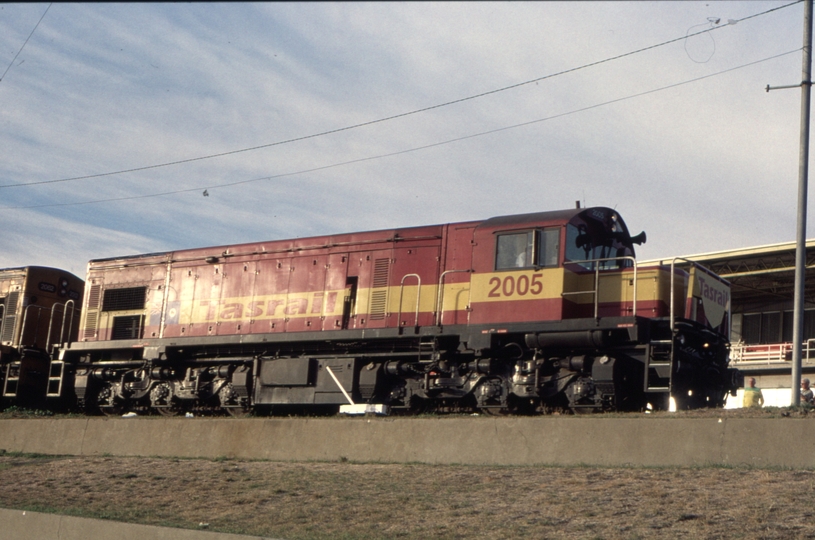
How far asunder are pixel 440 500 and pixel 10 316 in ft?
54.0

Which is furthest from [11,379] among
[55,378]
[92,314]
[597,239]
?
[597,239]

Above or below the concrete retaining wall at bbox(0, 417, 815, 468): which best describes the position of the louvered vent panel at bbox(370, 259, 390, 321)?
above

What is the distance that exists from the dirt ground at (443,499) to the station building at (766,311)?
2420 centimetres

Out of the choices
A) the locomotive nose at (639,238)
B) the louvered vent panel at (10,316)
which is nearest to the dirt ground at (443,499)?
the locomotive nose at (639,238)

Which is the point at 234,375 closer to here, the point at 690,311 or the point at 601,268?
the point at 601,268

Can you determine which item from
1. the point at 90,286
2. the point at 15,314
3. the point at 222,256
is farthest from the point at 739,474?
the point at 15,314

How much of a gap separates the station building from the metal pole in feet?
60.7

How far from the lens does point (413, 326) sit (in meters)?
15.1

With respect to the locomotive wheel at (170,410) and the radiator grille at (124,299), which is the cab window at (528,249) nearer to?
the locomotive wheel at (170,410)

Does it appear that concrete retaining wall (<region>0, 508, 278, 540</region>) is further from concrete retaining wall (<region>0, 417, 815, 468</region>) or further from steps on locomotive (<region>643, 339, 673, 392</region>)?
steps on locomotive (<region>643, 339, 673, 392</region>)

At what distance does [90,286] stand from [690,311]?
13825 mm

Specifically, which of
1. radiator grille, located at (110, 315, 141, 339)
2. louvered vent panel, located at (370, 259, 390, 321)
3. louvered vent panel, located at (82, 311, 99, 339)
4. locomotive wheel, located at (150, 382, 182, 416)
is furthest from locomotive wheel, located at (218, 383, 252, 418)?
louvered vent panel, located at (82, 311, 99, 339)

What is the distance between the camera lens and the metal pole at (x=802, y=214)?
13.0m

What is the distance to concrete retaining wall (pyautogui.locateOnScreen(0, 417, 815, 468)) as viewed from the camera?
9.70 meters
